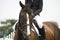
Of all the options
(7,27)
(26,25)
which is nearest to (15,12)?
(7,27)

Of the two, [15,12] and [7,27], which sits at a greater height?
[15,12]

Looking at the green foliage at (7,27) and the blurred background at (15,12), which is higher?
the blurred background at (15,12)

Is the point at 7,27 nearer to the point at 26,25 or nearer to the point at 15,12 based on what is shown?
the point at 15,12

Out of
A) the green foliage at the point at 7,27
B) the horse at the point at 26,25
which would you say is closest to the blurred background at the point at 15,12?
the green foliage at the point at 7,27

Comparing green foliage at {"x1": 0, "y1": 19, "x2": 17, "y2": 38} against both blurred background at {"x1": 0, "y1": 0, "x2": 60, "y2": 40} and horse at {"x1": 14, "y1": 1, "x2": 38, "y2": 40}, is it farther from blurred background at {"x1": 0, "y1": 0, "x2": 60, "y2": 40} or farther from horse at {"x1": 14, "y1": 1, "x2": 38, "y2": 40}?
horse at {"x1": 14, "y1": 1, "x2": 38, "y2": 40}

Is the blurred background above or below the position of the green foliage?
above

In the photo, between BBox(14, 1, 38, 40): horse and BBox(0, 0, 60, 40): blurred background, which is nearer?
BBox(14, 1, 38, 40): horse

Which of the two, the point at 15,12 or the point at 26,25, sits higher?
the point at 15,12

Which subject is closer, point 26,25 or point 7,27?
point 26,25

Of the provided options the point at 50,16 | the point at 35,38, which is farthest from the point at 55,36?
the point at 50,16

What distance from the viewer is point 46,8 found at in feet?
4.33

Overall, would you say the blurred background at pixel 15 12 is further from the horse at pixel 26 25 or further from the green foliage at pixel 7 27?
the horse at pixel 26 25

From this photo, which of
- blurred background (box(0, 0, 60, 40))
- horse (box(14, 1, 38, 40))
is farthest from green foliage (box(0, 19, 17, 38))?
horse (box(14, 1, 38, 40))

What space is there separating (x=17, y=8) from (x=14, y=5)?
61mm
